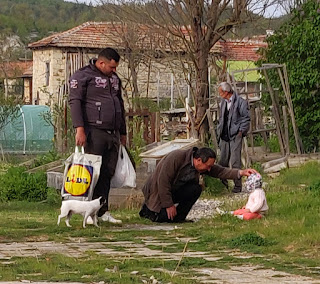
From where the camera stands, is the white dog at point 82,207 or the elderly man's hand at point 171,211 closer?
the white dog at point 82,207

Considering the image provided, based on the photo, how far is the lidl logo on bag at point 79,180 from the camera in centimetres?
951

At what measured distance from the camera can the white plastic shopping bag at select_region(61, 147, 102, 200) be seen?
31.2 feet

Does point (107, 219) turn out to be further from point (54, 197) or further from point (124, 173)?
point (54, 197)

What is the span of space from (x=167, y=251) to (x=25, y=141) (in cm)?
2161

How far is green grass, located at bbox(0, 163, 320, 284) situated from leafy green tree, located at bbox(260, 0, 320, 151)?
6304 millimetres

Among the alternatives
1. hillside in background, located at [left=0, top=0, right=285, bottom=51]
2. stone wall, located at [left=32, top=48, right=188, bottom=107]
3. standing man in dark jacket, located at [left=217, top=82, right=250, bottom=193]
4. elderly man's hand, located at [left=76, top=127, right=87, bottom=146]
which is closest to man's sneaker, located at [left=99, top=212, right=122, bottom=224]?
elderly man's hand, located at [left=76, top=127, right=87, bottom=146]

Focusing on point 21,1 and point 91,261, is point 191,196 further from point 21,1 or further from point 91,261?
point 21,1

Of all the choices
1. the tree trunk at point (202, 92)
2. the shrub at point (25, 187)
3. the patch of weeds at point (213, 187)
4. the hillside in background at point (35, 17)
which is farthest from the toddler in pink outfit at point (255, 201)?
the hillside in background at point (35, 17)

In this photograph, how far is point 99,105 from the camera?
384 inches

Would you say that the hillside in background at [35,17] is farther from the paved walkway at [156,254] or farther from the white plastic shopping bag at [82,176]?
the paved walkway at [156,254]

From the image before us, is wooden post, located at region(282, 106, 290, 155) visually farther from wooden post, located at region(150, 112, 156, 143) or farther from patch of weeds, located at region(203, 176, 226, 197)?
patch of weeds, located at region(203, 176, 226, 197)

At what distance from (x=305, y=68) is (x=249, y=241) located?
427 inches

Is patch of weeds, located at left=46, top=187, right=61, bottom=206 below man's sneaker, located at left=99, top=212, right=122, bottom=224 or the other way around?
below

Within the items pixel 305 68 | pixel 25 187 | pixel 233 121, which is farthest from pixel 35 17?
pixel 233 121
